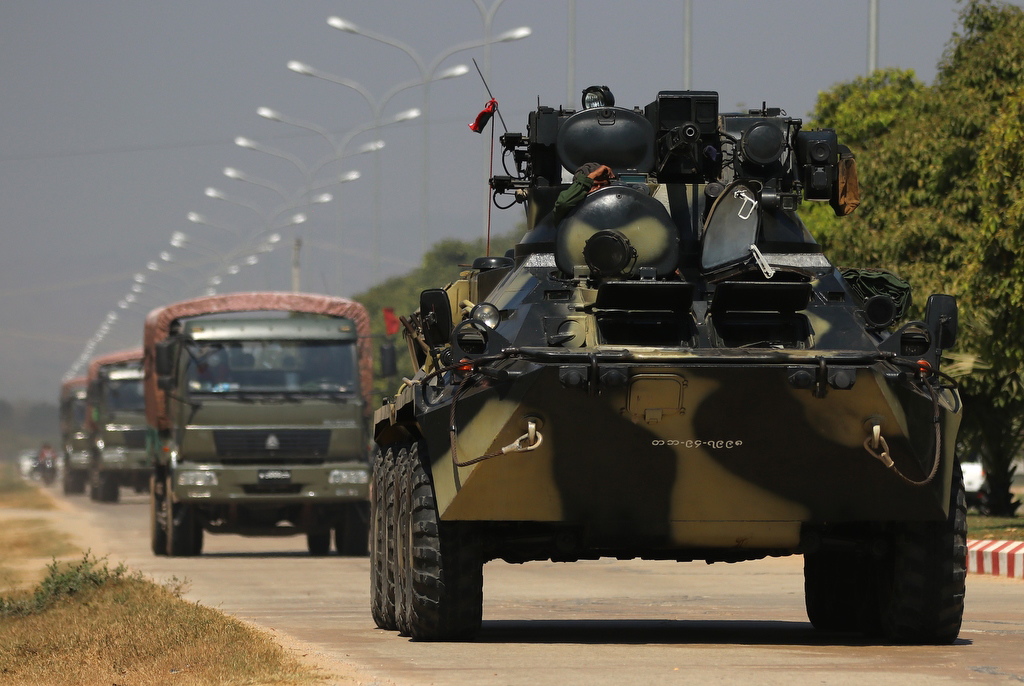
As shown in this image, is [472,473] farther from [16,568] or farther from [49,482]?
[49,482]

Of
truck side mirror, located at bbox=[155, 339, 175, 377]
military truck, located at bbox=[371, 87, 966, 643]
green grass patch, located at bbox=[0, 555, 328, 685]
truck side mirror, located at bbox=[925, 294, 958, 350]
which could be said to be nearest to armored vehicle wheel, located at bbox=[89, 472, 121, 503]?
truck side mirror, located at bbox=[155, 339, 175, 377]

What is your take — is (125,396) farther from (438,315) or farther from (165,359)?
(438,315)

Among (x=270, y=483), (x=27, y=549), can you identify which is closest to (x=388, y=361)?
(x=270, y=483)

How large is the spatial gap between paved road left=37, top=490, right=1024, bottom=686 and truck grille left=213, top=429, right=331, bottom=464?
4.26ft

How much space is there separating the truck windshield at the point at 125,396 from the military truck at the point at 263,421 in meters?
23.2

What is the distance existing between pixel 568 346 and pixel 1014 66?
2014 centimetres

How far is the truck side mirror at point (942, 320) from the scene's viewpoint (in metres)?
10.8

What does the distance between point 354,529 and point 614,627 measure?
40.2 ft

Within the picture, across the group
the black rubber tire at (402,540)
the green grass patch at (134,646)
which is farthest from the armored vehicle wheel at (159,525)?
the black rubber tire at (402,540)

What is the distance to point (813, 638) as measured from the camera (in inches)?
473

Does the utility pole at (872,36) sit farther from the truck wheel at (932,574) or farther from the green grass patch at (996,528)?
the truck wheel at (932,574)

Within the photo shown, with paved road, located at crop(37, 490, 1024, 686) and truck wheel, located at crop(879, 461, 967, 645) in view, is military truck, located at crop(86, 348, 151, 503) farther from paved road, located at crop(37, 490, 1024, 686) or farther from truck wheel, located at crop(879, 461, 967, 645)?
truck wheel, located at crop(879, 461, 967, 645)

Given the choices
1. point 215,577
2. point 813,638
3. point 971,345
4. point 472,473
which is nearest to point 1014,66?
point 971,345

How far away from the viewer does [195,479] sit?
23828mm
